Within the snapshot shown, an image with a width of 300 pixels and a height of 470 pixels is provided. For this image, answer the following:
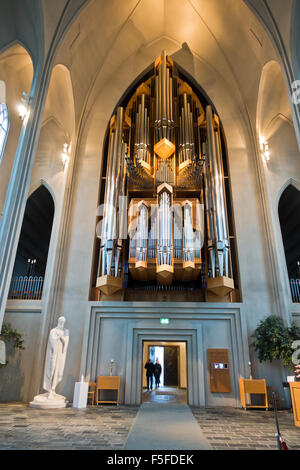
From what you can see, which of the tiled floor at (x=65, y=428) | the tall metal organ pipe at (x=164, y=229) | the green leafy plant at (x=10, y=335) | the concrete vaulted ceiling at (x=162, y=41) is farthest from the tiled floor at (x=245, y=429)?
the concrete vaulted ceiling at (x=162, y=41)

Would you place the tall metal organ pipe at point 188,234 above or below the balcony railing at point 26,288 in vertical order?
above

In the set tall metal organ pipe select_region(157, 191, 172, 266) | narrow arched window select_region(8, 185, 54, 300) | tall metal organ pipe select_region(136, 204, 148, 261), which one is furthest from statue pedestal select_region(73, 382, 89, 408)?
narrow arched window select_region(8, 185, 54, 300)

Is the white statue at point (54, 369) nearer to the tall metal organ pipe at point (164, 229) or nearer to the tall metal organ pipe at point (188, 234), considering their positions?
the tall metal organ pipe at point (164, 229)

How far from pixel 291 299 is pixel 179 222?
4111mm

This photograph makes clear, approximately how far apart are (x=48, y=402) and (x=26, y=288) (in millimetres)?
3570

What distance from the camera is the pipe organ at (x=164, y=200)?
866 centimetres

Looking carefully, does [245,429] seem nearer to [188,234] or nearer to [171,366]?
[188,234]

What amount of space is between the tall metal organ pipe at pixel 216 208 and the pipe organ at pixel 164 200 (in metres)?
0.03

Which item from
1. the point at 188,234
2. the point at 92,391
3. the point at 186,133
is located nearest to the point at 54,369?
the point at 92,391

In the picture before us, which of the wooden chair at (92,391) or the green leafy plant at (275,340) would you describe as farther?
the wooden chair at (92,391)

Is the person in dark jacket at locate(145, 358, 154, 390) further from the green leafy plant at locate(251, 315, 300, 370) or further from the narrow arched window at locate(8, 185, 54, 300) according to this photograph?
the narrow arched window at locate(8, 185, 54, 300)

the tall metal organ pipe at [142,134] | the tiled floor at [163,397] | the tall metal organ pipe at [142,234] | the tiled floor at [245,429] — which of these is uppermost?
the tall metal organ pipe at [142,134]

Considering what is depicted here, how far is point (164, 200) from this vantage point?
9.48 meters

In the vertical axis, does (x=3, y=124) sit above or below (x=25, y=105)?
above
